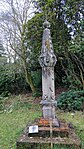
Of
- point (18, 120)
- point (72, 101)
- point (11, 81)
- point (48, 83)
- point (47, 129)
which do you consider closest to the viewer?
point (47, 129)

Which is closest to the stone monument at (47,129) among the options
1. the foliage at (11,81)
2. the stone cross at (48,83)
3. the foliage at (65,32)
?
the stone cross at (48,83)

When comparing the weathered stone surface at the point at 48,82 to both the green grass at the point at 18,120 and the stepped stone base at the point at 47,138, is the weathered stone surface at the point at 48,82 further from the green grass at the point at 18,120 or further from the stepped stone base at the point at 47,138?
the green grass at the point at 18,120

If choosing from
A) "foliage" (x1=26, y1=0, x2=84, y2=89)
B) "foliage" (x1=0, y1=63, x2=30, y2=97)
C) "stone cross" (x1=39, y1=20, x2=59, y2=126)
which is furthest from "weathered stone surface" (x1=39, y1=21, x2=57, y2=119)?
"foliage" (x1=0, y1=63, x2=30, y2=97)

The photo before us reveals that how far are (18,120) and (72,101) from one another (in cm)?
281

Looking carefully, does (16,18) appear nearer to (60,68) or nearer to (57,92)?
(60,68)

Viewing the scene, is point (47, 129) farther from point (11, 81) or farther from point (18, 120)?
point (11, 81)

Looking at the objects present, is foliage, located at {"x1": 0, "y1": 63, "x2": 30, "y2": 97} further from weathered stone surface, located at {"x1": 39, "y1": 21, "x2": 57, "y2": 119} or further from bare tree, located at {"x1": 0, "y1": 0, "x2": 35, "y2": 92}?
weathered stone surface, located at {"x1": 39, "y1": 21, "x2": 57, "y2": 119}

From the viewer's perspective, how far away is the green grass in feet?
16.7

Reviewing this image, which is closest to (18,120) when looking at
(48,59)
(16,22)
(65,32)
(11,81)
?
(48,59)

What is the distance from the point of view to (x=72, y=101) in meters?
8.78

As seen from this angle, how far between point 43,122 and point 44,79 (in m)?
1.12

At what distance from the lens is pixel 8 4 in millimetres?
10836

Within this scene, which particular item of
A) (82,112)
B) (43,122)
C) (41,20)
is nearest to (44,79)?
(43,122)

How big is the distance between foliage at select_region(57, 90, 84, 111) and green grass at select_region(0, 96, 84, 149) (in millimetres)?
455
